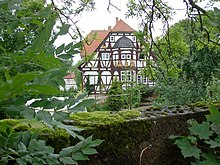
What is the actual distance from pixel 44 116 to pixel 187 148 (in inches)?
40.6

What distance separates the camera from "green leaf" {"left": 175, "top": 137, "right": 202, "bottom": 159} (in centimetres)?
131

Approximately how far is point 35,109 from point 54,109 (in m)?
0.03

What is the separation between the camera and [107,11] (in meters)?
2.19

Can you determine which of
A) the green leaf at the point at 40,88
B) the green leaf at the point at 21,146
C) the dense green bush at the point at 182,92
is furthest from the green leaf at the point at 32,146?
the dense green bush at the point at 182,92


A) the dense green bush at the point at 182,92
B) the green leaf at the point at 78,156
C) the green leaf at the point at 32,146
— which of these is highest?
the green leaf at the point at 32,146

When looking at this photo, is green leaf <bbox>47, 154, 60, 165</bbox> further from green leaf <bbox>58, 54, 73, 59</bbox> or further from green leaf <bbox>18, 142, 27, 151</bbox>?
green leaf <bbox>58, 54, 73, 59</bbox>

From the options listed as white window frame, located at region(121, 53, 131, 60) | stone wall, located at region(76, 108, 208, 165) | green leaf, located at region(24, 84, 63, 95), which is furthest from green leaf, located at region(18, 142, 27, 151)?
white window frame, located at region(121, 53, 131, 60)

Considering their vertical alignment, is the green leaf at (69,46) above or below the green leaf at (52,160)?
above

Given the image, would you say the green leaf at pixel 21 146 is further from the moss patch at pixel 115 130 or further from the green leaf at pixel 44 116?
the moss patch at pixel 115 130

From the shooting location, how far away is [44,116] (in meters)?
0.41

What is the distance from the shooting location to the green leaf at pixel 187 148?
4.31ft

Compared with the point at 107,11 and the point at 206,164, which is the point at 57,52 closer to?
the point at 206,164

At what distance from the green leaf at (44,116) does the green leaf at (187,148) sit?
0.98 meters

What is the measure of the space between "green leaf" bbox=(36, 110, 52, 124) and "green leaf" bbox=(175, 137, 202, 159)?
0.98m
